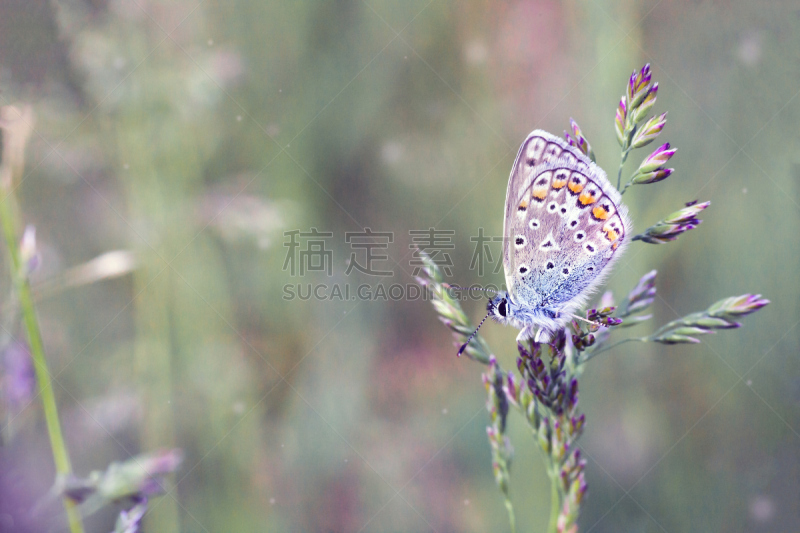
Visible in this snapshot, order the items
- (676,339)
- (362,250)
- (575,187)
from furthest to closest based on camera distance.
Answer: (362,250), (575,187), (676,339)

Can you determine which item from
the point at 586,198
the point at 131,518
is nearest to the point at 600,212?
the point at 586,198

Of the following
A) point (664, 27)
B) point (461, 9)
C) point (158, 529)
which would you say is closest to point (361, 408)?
point (158, 529)

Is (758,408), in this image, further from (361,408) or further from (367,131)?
(367,131)

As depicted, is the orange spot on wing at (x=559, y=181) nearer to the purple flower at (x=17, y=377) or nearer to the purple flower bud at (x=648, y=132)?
the purple flower bud at (x=648, y=132)

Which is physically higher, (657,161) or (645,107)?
(645,107)

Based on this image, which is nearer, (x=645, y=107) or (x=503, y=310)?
(x=645, y=107)

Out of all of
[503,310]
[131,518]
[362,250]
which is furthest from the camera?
[362,250]

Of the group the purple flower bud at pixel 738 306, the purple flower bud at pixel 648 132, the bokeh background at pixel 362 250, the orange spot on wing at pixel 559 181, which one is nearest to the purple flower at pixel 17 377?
the bokeh background at pixel 362 250

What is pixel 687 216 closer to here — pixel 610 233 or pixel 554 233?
pixel 610 233
